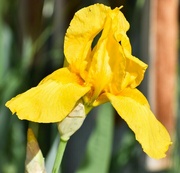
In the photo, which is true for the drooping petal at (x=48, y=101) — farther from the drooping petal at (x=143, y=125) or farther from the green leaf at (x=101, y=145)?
the green leaf at (x=101, y=145)

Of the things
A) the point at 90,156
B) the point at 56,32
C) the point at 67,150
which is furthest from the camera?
the point at 67,150

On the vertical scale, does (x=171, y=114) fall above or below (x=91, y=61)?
below

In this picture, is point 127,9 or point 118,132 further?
point 118,132

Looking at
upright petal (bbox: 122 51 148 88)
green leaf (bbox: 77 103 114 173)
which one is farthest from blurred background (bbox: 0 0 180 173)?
upright petal (bbox: 122 51 148 88)

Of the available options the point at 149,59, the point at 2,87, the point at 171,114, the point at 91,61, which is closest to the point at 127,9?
the point at 149,59

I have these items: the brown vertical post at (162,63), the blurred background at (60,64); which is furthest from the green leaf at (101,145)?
the brown vertical post at (162,63)

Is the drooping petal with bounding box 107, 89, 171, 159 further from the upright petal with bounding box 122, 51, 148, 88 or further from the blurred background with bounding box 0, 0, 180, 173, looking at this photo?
the blurred background with bounding box 0, 0, 180, 173

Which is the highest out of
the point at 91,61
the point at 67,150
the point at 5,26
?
the point at 91,61

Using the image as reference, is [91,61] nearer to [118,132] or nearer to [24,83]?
[24,83]
